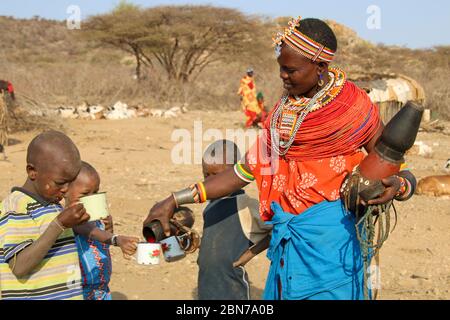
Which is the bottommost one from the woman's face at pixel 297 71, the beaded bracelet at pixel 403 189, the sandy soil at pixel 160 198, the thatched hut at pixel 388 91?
the sandy soil at pixel 160 198

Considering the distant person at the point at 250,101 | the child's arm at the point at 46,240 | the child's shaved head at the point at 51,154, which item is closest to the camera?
the child's arm at the point at 46,240

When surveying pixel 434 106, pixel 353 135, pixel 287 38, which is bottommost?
pixel 434 106

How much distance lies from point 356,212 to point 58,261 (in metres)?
1.17

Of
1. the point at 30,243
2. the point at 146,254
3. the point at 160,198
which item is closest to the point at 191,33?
the point at 160,198

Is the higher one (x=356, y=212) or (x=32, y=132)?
(x=356, y=212)

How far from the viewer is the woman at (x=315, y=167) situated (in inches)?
103

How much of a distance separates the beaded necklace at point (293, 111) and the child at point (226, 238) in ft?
1.95

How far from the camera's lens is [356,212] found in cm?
255

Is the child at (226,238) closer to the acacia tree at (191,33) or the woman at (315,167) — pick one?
the woman at (315,167)

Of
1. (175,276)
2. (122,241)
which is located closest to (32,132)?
(175,276)

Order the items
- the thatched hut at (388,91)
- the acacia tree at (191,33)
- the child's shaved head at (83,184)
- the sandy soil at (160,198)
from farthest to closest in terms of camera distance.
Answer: the acacia tree at (191,33) → the thatched hut at (388,91) → the sandy soil at (160,198) → the child's shaved head at (83,184)

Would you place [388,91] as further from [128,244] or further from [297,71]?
[128,244]

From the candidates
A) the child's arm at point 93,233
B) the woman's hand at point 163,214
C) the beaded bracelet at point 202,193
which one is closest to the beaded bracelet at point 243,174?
the beaded bracelet at point 202,193
